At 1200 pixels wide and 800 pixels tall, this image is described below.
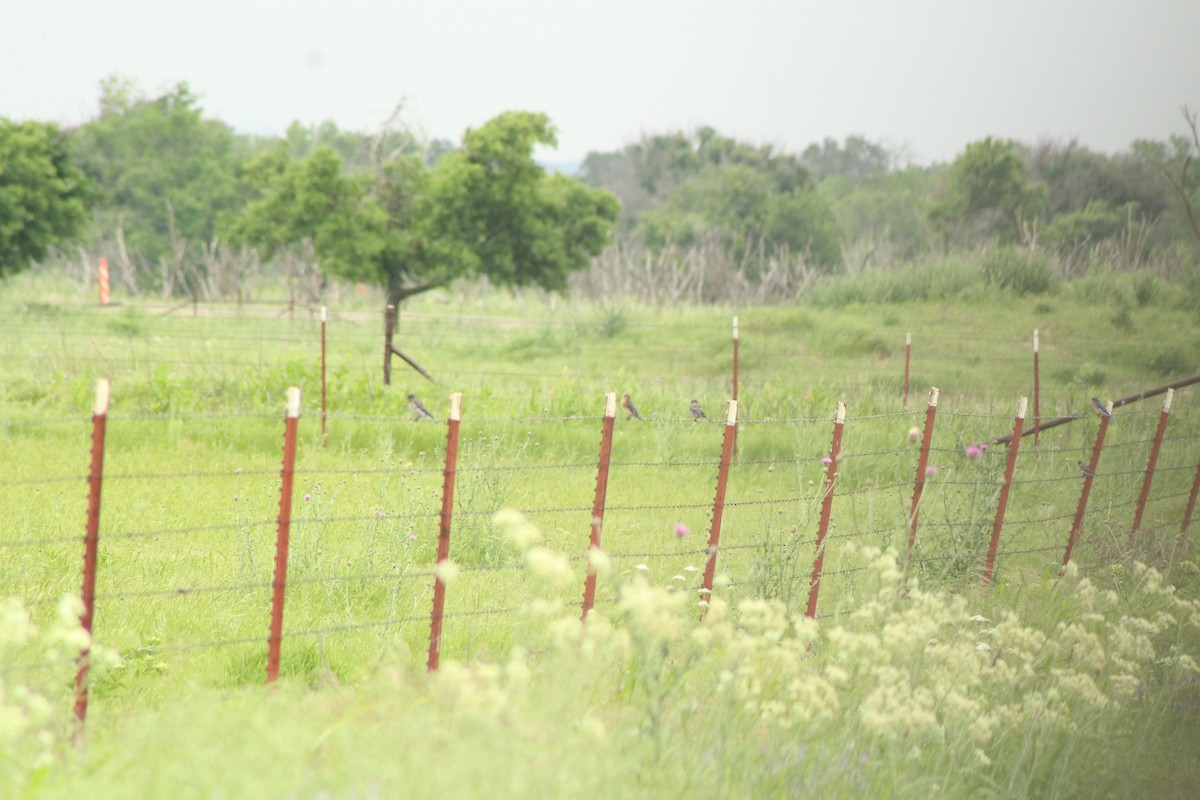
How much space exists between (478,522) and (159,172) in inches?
1573

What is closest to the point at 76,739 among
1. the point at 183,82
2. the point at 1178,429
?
the point at 1178,429

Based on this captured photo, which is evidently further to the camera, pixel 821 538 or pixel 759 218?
pixel 759 218

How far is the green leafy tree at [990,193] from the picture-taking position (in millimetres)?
36219

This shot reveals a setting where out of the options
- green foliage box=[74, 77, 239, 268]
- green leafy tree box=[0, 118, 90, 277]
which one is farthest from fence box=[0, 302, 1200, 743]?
green foliage box=[74, 77, 239, 268]

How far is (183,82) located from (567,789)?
47448 millimetres

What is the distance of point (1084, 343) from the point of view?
17.8m

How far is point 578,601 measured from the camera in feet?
16.2

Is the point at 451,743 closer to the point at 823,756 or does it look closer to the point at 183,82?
the point at 823,756

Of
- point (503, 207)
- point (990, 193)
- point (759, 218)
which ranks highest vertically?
point (990, 193)

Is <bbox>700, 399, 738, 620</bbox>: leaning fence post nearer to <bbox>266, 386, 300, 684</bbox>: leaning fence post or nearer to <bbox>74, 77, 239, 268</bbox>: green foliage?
<bbox>266, 386, 300, 684</bbox>: leaning fence post

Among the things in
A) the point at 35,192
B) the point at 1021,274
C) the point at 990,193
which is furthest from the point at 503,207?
the point at 990,193

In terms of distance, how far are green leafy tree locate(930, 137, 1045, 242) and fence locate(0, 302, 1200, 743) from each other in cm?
2707

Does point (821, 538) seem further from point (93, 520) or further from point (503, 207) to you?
point (503, 207)

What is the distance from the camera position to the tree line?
22797 millimetres
